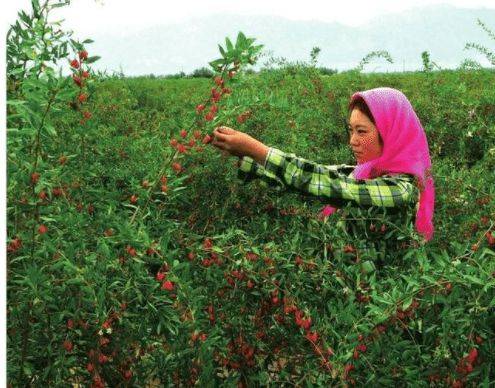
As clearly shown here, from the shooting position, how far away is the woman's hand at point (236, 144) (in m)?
2.32

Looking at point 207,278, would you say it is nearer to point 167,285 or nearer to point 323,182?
point 167,285

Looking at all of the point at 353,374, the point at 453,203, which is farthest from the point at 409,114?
the point at 353,374

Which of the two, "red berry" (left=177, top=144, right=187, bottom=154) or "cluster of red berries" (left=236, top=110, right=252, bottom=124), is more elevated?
"red berry" (left=177, top=144, right=187, bottom=154)

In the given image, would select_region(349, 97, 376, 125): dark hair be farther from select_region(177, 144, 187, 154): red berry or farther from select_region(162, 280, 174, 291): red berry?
select_region(162, 280, 174, 291): red berry

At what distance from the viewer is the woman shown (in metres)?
2.41

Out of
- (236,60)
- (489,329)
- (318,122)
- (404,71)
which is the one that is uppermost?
(236,60)

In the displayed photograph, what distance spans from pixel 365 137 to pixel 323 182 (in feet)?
1.37

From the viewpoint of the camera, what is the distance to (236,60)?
218 centimetres

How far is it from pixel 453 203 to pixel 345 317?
1.04 m

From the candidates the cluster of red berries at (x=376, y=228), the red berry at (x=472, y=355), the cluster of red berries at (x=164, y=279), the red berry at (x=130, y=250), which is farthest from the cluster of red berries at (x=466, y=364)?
the red berry at (x=130, y=250)

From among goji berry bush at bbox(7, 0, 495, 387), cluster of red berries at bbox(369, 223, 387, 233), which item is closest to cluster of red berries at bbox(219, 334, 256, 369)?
goji berry bush at bbox(7, 0, 495, 387)

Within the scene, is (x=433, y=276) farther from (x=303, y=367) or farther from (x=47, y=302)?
(x=47, y=302)

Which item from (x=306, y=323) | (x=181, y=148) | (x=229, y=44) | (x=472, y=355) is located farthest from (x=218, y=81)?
(x=472, y=355)

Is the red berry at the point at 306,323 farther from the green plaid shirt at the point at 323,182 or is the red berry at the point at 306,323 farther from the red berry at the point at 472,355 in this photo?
the green plaid shirt at the point at 323,182
